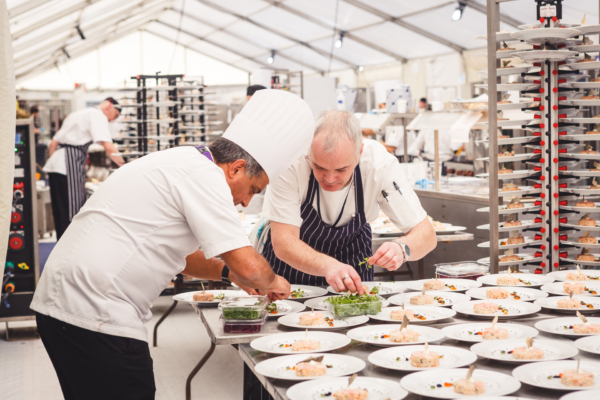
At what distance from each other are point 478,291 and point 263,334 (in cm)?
95

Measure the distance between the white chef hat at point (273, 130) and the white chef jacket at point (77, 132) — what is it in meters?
5.21

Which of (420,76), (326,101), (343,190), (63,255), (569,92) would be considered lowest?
(63,255)

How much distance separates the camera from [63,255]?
165cm

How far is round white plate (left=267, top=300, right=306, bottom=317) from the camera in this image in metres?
2.10

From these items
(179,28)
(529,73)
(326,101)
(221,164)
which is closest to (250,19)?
(179,28)

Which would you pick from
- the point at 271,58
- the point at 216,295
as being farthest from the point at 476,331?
the point at 271,58

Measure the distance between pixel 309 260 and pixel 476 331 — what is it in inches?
28.3

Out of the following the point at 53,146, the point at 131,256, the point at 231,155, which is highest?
the point at 53,146

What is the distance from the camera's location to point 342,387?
1412 mm

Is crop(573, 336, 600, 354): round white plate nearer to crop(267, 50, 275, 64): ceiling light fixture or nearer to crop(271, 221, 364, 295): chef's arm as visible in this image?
crop(271, 221, 364, 295): chef's arm

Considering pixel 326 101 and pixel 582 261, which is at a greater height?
pixel 326 101

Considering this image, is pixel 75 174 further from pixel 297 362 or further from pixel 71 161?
pixel 297 362

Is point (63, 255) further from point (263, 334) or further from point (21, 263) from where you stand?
point (21, 263)

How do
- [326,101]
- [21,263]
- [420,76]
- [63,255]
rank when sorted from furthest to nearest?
[420,76] → [326,101] → [21,263] → [63,255]
